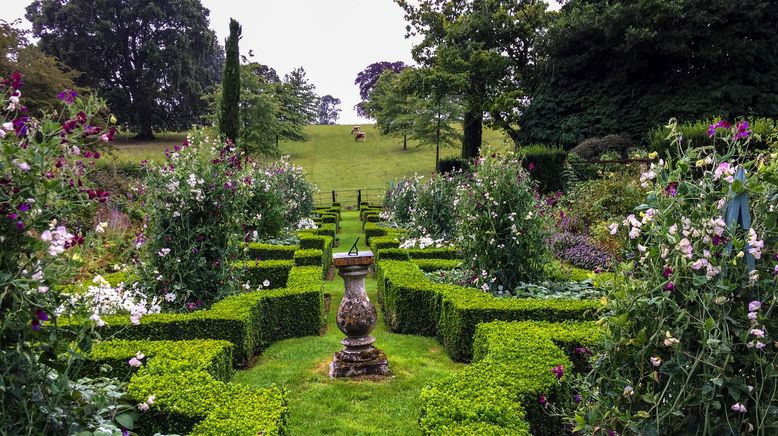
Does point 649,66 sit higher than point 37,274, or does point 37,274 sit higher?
point 649,66

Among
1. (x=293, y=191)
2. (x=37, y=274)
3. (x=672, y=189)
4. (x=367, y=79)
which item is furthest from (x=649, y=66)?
(x=367, y=79)

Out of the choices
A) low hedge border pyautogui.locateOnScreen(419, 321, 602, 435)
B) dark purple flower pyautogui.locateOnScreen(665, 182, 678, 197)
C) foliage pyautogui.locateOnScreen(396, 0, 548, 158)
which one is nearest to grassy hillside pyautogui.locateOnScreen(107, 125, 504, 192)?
foliage pyautogui.locateOnScreen(396, 0, 548, 158)

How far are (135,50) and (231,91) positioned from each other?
2723 centimetres

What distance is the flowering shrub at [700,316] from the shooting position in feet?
6.08

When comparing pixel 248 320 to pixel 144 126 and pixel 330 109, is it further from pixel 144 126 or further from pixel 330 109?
pixel 330 109

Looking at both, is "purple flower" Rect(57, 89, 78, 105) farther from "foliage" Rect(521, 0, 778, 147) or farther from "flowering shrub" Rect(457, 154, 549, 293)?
"foliage" Rect(521, 0, 778, 147)

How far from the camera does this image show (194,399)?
315 centimetres

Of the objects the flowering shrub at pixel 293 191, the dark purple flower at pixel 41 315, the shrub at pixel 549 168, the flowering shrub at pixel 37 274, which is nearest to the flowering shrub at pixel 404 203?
the flowering shrub at pixel 293 191

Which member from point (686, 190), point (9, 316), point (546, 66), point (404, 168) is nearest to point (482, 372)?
point (686, 190)

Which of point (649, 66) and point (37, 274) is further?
point (649, 66)

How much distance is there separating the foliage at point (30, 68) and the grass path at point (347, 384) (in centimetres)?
1778

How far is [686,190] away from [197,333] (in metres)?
4.40

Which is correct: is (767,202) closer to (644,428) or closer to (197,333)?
(644,428)

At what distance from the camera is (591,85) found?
21906mm
